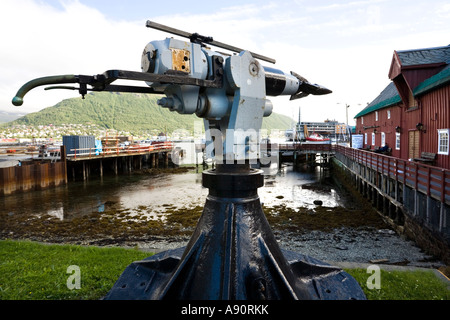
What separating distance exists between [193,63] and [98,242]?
37.8 feet

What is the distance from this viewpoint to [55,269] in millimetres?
6105

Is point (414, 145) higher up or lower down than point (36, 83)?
lower down

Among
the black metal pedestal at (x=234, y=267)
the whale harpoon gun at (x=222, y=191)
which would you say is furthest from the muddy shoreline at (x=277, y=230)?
the whale harpoon gun at (x=222, y=191)

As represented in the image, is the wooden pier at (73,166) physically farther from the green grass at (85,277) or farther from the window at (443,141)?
the window at (443,141)

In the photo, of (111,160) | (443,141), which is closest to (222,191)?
(443,141)

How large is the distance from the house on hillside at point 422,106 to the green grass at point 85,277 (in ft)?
35.1

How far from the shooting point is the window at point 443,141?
1358 centimetres

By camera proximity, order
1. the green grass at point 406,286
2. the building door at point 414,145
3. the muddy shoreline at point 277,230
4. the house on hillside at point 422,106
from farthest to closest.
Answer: the building door at point 414,145 → the house on hillside at point 422,106 → the muddy shoreline at point 277,230 → the green grass at point 406,286

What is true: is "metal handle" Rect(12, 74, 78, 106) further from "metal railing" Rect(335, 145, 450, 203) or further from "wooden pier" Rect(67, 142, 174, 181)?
"wooden pier" Rect(67, 142, 174, 181)

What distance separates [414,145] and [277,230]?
1089cm

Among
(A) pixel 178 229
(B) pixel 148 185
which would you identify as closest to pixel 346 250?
(A) pixel 178 229

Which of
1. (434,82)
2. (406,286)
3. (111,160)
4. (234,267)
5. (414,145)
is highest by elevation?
(434,82)

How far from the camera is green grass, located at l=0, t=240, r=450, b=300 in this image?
501 cm

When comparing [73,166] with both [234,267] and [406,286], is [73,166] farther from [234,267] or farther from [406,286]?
[234,267]
